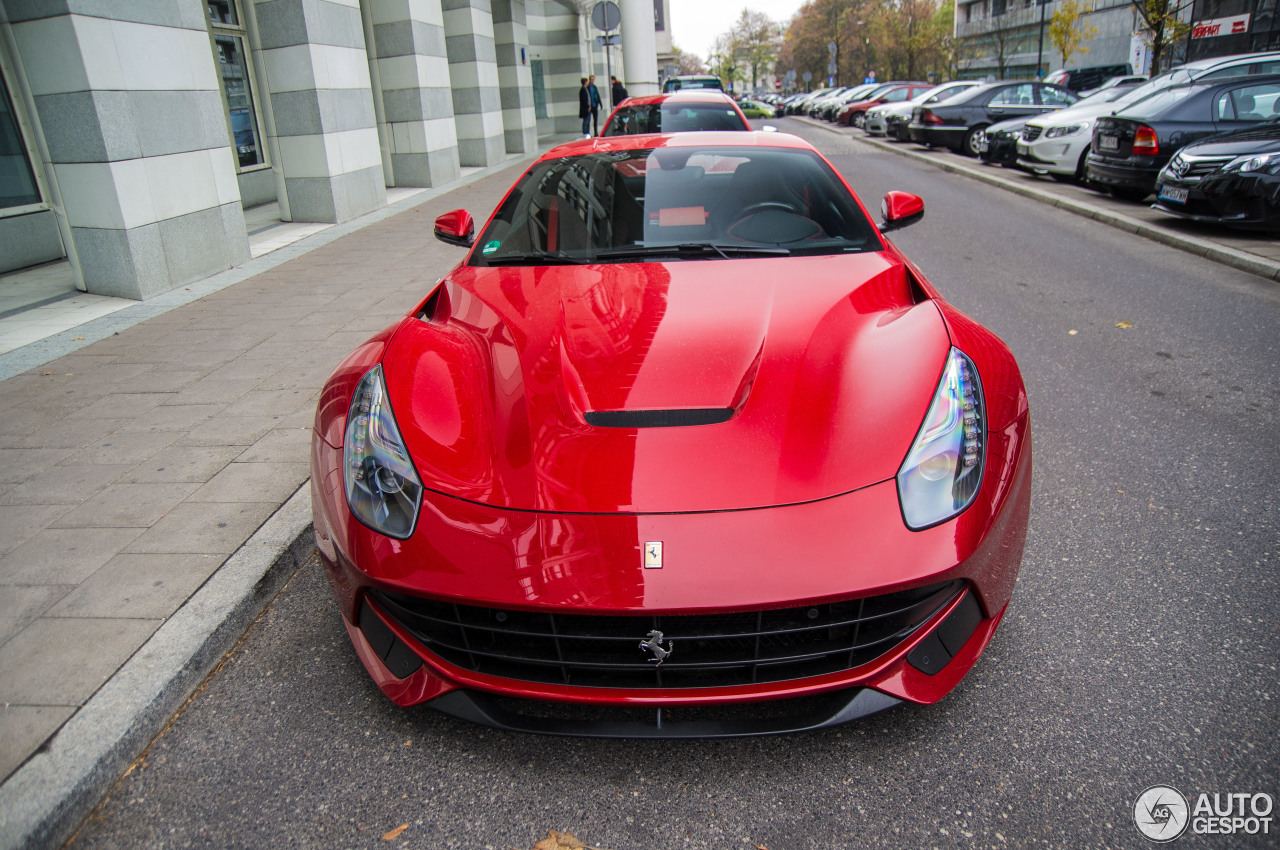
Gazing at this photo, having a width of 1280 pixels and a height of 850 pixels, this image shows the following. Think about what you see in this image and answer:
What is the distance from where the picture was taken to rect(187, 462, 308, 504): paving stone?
3.25 meters

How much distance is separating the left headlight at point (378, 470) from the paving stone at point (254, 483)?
4.08 ft

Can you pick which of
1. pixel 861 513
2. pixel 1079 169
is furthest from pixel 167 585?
pixel 1079 169

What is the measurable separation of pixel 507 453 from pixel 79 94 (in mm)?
6654

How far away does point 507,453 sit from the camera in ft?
6.44

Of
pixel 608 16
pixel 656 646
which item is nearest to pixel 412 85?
pixel 608 16

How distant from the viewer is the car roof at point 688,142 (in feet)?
11.4

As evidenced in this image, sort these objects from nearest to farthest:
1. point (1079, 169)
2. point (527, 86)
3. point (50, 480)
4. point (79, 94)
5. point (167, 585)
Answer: point (167, 585)
point (50, 480)
point (79, 94)
point (1079, 169)
point (527, 86)

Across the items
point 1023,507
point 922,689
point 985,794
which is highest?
point 1023,507

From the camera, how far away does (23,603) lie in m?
2.61

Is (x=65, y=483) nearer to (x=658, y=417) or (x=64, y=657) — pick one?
(x=64, y=657)

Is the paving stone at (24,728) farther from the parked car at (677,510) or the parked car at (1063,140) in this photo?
the parked car at (1063,140)

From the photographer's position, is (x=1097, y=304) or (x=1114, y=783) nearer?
(x=1114, y=783)

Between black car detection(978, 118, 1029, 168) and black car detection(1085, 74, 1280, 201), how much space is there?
4330mm

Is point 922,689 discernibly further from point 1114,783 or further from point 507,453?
point 507,453
